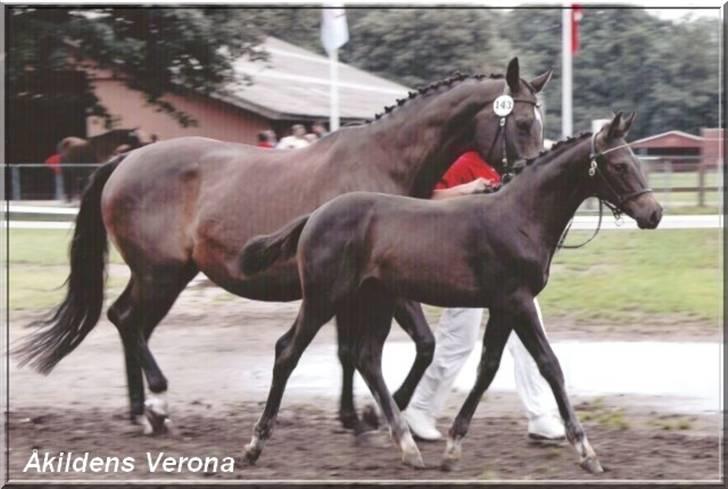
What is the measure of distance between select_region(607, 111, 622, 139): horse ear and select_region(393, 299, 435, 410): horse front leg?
1417 millimetres

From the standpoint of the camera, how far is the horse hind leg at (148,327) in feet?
23.1

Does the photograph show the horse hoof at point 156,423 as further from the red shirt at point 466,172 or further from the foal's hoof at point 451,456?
the red shirt at point 466,172

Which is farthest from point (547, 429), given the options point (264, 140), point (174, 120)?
point (174, 120)

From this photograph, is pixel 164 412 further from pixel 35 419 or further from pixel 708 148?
pixel 708 148

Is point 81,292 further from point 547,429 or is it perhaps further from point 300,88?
point 547,429

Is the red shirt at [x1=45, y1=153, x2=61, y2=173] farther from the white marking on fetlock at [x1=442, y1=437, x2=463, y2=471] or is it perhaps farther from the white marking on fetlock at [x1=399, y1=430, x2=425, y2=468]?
the white marking on fetlock at [x1=442, y1=437, x2=463, y2=471]

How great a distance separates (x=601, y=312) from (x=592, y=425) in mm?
4208

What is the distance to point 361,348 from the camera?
6215 mm

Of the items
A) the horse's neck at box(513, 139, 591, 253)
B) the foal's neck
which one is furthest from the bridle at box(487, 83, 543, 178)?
the horse's neck at box(513, 139, 591, 253)

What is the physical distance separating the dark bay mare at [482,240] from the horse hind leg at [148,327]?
4.60 feet

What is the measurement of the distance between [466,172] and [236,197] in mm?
1256

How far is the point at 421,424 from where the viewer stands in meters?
6.83

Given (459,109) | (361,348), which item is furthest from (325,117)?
(361,348)

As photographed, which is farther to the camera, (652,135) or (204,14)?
(652,135)
